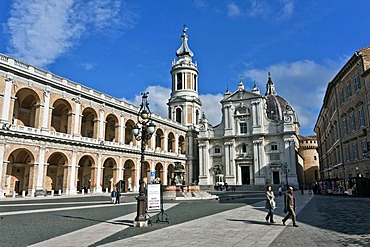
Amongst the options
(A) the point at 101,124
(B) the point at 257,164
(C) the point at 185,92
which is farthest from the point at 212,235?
(C) the point at 185,92

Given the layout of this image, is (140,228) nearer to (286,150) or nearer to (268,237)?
(268,237)

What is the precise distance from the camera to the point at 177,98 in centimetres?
6675

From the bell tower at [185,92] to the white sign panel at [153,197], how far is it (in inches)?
2099

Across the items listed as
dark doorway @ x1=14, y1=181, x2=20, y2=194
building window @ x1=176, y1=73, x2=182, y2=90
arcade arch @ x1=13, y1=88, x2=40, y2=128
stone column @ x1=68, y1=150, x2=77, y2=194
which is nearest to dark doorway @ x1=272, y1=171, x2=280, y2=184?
building window @ x1=176, y1=73, x2=182, y2=90

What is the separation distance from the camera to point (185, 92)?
221ft

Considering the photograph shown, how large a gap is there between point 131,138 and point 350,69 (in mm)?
34536

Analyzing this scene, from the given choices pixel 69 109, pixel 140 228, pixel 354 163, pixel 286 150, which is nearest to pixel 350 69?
pixel 354 163

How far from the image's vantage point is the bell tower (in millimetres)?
66375

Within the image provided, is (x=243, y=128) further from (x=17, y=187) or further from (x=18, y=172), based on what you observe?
(x=17, y=187)

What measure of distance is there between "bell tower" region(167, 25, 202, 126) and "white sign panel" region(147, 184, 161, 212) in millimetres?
53312

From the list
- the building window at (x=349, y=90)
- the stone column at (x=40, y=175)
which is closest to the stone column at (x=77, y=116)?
the stone column at (x=40, y=175)

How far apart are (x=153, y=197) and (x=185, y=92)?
182 feet

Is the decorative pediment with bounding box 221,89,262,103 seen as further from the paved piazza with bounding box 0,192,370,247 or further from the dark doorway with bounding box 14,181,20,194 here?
the paved piazza with bounding box 0,192,370,247

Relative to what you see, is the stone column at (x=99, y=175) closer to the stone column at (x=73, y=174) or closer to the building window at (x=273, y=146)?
the stone column at (x=73, y=174)
